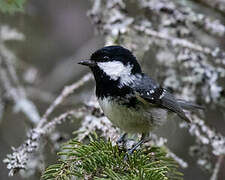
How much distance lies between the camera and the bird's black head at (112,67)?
8.08 feet

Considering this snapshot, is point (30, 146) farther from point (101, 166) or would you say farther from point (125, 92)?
point (125, 92)

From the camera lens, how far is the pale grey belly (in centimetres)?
236

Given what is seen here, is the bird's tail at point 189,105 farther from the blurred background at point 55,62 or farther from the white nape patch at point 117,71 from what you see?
the white nape patch at point 117,71

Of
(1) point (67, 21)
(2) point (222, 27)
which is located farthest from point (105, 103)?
(1) point (67, 21)

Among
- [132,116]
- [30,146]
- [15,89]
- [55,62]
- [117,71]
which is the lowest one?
[30,146]

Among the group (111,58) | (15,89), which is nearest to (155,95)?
(111,58)

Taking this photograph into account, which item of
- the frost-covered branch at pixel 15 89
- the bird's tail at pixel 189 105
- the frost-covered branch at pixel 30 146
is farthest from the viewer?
the frost-covered branch at pixel 15 89

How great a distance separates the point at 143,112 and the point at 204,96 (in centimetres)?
52

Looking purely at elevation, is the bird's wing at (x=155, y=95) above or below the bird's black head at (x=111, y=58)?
below

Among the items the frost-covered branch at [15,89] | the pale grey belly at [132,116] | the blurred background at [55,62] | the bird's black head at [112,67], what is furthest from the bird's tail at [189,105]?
the frost-covered branch at [15,89]

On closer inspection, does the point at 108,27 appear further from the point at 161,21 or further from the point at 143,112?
the point at 143,112

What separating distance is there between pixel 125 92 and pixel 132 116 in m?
0.17

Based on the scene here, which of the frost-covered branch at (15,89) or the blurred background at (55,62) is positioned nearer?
the frost-covered branch at (15,89)

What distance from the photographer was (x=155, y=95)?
2682 mm
